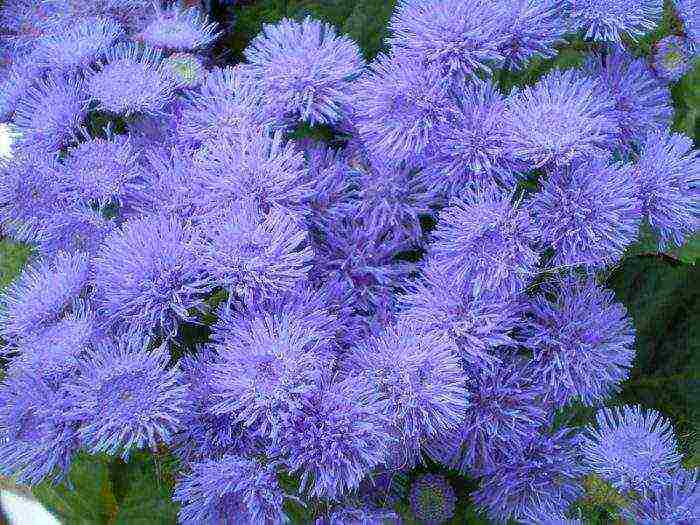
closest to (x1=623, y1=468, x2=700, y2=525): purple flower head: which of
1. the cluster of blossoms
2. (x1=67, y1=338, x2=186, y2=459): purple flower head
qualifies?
the cluster of blossoms

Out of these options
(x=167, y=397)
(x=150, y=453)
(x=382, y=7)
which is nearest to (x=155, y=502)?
(x=150, y=453)

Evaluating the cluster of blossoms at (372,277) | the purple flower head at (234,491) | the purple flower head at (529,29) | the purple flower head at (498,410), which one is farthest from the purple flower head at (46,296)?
the purple flower head at (529,29)

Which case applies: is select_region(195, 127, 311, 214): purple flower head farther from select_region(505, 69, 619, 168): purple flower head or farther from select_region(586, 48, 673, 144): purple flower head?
select_region(586, 48, 673, 144): purple flower head

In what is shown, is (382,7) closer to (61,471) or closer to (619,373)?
(619,373)

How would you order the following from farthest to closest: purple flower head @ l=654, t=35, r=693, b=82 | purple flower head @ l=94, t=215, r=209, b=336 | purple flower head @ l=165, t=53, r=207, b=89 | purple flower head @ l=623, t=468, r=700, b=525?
purple flower head @ l=165, t=53, r=207, b=89
purple flower head @ l=654, t=35, r=693, b=82
purple flower head @ l=94, t=215, r=209, b=336
purple flower head @ l=623, t=468, r=700, b=525

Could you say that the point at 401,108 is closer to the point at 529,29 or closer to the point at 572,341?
the point at 529,29

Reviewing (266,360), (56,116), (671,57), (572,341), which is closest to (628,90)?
(671,57)

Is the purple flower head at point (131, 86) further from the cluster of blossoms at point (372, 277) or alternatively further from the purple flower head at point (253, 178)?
the purple flower head at point (253, 178)
